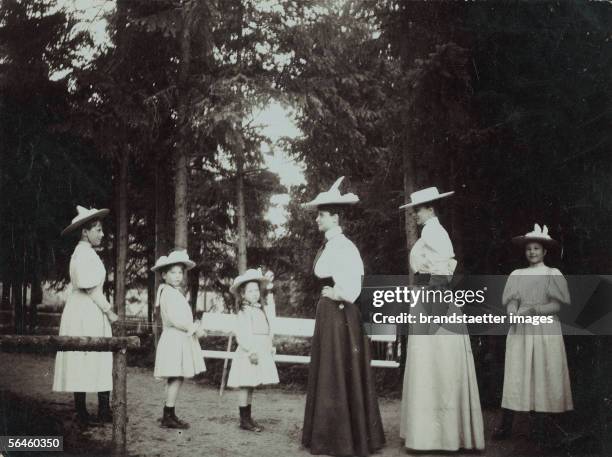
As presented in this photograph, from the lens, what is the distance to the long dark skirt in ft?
14.3

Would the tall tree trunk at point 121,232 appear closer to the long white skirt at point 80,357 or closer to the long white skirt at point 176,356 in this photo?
the long white skirt at point 80,357

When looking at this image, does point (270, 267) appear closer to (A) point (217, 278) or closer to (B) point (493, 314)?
(A) point (217, 278)

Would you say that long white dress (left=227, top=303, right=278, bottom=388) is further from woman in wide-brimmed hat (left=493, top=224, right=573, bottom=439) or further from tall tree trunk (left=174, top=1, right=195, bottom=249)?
woman in wide-brimmed hat (left=493, top=224, right=573, bottom=439)

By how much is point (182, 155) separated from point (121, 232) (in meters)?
0.98

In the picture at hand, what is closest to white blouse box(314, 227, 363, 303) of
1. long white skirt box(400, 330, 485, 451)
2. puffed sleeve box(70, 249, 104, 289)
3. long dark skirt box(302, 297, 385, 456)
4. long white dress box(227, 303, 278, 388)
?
long dark skirt box(302, 297, 385, 456)

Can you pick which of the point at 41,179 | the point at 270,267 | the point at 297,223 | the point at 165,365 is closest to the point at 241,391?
the point at 165,365

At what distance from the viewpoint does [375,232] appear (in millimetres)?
5902

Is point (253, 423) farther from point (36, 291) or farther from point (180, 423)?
point (36, 291)

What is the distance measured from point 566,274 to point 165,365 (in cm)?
347

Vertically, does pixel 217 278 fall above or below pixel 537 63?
below

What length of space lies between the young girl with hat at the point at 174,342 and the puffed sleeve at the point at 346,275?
1.50 m

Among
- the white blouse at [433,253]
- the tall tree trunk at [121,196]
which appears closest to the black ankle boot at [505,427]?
the white blouse at [433,253]

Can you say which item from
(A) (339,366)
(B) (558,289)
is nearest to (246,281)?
(A) (339,366)

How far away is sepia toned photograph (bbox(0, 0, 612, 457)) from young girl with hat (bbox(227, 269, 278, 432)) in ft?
0.07
